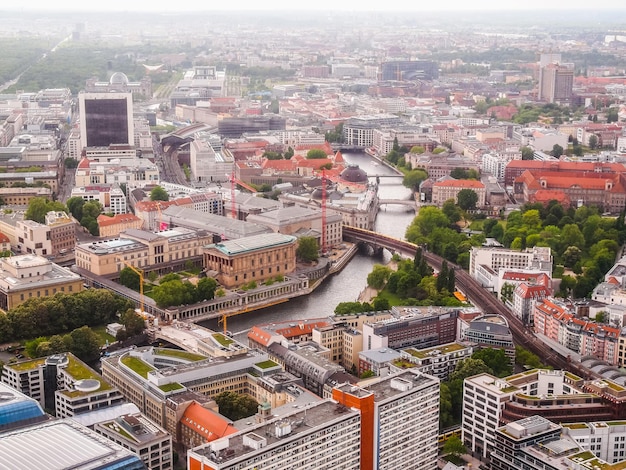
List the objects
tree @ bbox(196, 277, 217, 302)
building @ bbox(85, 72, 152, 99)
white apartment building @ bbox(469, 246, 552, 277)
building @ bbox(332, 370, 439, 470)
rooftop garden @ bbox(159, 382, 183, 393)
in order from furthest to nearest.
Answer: building @ bbox(85, 72, 152, 99) < white apartment building @ bbox(469, 246, 552, 277) < tree @ bbox(196, 277, 217, 302) < rooftop garden @ bbox(159, 382, 183, 393) < building @ bbox(332, 370, 439, 470)

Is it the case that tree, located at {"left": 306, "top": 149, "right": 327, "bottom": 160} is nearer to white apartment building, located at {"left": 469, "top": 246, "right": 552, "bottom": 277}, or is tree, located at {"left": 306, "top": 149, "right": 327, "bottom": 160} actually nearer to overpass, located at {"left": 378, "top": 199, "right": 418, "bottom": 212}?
overpass, located at {"left": 378, "top": 199, "right": 418, "bottom": 212}

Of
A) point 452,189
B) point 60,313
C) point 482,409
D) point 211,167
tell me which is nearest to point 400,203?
point 452,189

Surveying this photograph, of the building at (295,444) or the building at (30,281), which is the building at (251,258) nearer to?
the building at (30,281)

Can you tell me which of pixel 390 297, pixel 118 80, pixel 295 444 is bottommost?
pixel 390 297

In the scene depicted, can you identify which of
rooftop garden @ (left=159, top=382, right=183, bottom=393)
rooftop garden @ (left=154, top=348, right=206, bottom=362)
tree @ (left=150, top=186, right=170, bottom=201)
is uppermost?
tree @ (left=150, top=186, right=170, bottom=201)

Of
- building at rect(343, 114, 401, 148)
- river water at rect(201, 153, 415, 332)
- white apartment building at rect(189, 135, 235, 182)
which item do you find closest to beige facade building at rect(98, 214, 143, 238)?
river water at rect(201, 153, 415, 332)

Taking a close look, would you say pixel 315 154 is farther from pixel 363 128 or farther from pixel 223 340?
pixel 223 340

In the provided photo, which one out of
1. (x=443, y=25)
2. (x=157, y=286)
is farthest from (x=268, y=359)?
(x=443, y=25)

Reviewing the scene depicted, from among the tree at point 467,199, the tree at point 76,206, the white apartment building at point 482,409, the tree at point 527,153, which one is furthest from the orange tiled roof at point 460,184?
the white apartment building at point 482,409
